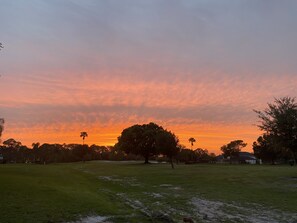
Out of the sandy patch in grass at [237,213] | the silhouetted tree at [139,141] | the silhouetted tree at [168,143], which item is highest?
the silhouetted tree at [139,141]

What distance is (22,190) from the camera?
23.5m

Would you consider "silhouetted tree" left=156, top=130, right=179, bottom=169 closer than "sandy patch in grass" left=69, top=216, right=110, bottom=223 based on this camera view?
No

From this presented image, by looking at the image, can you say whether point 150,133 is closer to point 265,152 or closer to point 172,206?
point 265,152

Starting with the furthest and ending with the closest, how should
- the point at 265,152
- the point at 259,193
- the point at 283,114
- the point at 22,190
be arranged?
the point at 265,152 → the point at 283,114 → the point at 259,193 → the point at 22,190

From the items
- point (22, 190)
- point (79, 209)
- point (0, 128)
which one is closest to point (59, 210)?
point (79, 209)

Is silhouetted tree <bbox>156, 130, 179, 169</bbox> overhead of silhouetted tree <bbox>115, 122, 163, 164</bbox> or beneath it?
beneath

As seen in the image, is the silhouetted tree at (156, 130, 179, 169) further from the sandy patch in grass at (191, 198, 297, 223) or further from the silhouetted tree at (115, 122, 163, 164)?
the sandy patch in grass at (191, 198, 297, 223)

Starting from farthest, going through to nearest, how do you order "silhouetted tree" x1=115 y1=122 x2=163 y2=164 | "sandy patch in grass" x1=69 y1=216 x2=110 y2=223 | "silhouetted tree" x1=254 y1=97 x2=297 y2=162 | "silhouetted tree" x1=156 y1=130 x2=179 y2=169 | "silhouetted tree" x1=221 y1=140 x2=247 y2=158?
"silhouetted tree" x1=221 y1=140 x2=247 y2=158, "silhouetted tree" x1=115 y1=122 x2=163 y2=164, "silhouetted tree" x1=156 y1=130 x2=179 y2=169, "silhouetted tree" x1=254 y1=97 x2=297 y2=162, "sandy patch in grass" x1=69 y1=216 x2=110 y2=223

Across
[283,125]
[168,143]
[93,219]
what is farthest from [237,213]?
[168,143]

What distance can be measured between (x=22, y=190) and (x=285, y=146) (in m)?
35.5

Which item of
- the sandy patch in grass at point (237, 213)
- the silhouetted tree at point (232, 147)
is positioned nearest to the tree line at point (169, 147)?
the silhouetted tree at point (232, 147)

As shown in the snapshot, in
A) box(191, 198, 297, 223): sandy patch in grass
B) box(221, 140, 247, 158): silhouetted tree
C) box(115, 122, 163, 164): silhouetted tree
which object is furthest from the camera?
box(221, 140, 247, 158): silhouetted tree

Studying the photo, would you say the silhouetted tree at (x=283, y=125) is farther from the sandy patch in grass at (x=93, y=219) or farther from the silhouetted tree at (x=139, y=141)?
the silhouetted tree at (x=139, y=141)

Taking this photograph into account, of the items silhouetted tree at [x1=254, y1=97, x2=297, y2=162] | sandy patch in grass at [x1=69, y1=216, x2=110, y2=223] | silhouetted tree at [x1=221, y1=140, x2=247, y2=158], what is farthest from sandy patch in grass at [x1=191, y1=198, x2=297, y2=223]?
silhouetted tree at [x1=221, y1=140, x2=247, y2=158]
